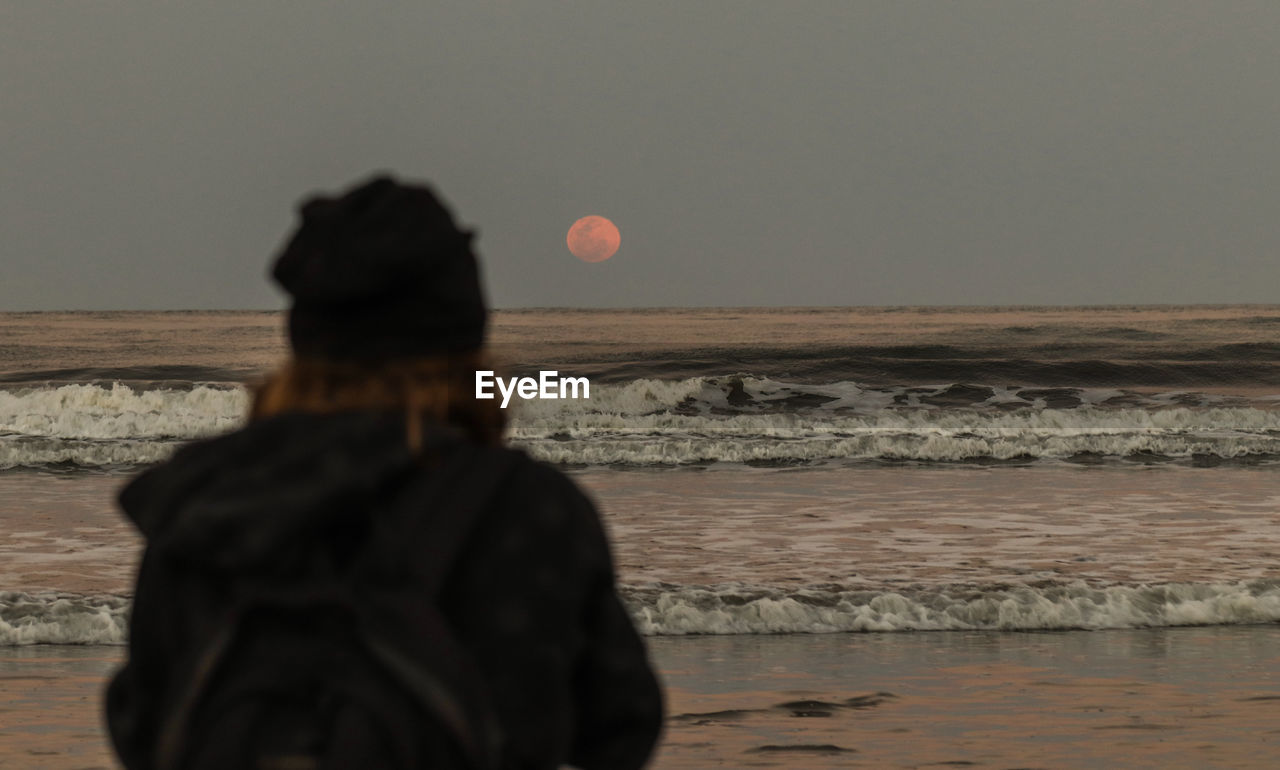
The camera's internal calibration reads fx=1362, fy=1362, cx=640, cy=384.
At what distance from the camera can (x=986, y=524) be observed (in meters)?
11.8

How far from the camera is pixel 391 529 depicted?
147 centimetres

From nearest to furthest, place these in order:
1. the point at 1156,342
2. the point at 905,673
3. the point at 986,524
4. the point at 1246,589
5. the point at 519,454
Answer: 1. the point at 519,454
2. the point at 905,673
3. the point at 1246,589
4. the point at 986,524
5. the point at 1156,342

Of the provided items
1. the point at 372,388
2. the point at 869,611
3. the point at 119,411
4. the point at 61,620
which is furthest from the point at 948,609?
the point at 119,411

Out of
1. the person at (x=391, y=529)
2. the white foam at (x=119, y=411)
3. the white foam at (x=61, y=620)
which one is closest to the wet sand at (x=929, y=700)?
the white foam at (x=61, y=620)

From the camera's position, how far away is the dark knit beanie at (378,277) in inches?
61.1

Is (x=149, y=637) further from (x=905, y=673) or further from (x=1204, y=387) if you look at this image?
(x=1204, y=387)

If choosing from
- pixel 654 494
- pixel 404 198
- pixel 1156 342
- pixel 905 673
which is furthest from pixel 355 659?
pixel 1156 342

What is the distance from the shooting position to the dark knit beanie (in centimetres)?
155

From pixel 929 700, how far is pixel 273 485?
5.30m

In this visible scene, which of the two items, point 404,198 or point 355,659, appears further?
point 404,198

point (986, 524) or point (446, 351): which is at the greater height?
point (446, 351)

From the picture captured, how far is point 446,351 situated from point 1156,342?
44.9 metres

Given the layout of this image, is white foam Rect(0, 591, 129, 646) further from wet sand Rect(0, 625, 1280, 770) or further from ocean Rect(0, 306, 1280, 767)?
wet sand Rect(0, 625, 1280, 770)

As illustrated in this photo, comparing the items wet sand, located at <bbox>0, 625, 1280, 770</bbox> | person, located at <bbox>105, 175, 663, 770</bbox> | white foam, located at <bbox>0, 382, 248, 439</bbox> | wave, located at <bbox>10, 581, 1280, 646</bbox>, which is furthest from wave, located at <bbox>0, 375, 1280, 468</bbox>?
person, located at <bbox>105, 175, 663, 770</bbox>
